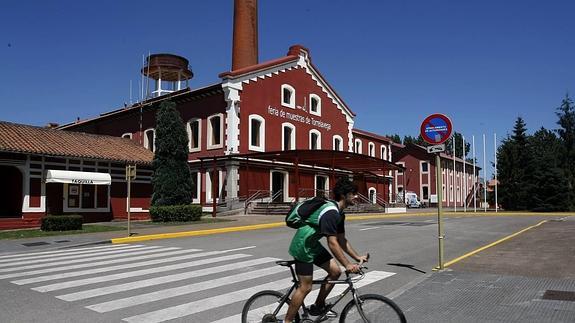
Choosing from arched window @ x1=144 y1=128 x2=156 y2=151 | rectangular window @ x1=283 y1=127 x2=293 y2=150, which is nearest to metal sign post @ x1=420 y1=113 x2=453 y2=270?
rectangular window @ x1=283 y1=127 x2=293 y2=150

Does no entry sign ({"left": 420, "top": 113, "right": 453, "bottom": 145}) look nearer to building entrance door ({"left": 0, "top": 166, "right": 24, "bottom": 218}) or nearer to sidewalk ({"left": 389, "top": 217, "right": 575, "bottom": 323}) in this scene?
sidewalk ({"left": 389, "top": 217, "right": 575, "bottom": 323})

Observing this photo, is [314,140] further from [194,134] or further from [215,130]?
[194,134]

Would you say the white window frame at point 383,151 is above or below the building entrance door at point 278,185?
above

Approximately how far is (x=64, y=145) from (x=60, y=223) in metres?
8.32

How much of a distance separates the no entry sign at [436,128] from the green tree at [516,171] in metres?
47.8

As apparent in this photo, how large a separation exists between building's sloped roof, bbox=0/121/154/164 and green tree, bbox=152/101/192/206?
2.80 m

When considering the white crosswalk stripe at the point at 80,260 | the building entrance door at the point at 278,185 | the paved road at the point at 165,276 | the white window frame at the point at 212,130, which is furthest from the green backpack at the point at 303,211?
the building entrance door at the point at 278,185

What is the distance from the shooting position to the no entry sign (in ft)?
32.9

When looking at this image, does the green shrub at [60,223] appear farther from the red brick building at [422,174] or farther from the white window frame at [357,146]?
the red brick building at [422,174]

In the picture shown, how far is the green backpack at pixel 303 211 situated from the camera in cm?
505

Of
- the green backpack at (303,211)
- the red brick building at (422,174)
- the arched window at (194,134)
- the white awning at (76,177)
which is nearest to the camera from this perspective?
the green backpack at (303,211)

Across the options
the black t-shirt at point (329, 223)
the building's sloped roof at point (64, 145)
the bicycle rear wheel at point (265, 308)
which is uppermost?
the building's sloped roof at point (64, 145)

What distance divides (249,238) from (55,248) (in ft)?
20.1

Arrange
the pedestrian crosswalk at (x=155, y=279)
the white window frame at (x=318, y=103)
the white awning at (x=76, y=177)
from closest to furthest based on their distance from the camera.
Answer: the pedestrian crosswalk at (x=155, y=279) → the white awning at (x=76, y=177) → the white window frame at (x=318, y=103)
